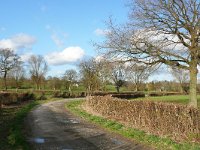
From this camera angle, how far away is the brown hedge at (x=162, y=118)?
13.2 m

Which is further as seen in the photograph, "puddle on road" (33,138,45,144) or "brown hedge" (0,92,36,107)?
"brown hedge" (0,92,36,107)

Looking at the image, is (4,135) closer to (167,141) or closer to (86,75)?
(167,141)

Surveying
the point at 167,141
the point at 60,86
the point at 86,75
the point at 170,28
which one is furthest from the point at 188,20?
the point at 60,86

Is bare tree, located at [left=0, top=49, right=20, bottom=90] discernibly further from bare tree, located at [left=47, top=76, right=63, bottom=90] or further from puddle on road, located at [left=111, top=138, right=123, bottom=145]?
puddle on road, located at [left=111, top=138, right=123, bottom=145]

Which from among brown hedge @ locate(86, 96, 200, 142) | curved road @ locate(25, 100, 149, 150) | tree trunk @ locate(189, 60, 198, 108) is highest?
tree trunk @ locate(189, 60, 198, 108)

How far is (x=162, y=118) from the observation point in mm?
14867

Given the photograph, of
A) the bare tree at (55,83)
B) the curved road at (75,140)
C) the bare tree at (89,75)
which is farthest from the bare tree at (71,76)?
the curved road at (75,140)

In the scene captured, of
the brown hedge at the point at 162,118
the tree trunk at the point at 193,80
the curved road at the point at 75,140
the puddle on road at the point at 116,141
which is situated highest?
the tree trunk at the point at 193,80

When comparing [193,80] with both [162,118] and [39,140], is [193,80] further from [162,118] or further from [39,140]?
[39,140]

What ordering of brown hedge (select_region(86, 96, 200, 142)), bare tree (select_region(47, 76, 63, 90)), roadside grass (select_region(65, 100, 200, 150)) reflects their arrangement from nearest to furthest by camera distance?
1. roadside grass (select_region(65, 100, 200, 150))
2. brown hedge (select_region(86, 96, 200, 142))
3. bare tree (select_region(47, 76, 63, 90))

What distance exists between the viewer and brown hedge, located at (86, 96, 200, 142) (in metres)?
13.2

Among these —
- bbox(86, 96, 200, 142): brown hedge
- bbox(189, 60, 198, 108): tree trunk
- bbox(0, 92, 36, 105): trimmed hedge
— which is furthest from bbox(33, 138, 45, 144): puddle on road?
bbox(0, 92, 36, 105): trimmed hedge

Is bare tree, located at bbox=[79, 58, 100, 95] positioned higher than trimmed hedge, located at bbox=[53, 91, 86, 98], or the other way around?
bare tree, located at bbox=[79, 58, 100, 95]

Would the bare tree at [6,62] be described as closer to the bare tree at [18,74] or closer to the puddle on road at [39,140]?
the bare tree at [18,74]
